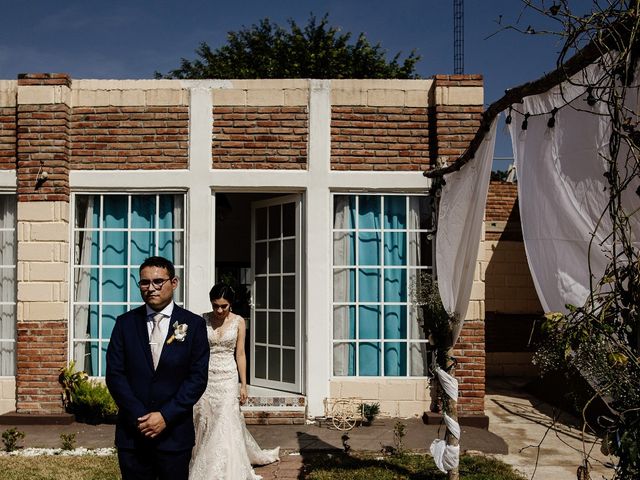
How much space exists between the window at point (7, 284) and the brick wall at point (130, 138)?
3.45 ft

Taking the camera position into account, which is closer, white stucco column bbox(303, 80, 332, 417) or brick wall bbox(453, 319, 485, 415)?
brick wall bbox(453, 319, 485, 415)

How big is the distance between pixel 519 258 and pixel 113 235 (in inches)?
299

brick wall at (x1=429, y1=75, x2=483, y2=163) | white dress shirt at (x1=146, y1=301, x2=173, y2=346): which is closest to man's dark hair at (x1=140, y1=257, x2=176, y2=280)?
white dress shirt at (x1=146, y1=301, x2=173, y2=346)

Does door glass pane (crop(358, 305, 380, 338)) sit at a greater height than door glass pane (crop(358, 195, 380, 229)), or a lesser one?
lesser

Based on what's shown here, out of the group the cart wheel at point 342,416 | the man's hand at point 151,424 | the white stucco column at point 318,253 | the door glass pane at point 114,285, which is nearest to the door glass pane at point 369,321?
the white stucco column at point 318,253

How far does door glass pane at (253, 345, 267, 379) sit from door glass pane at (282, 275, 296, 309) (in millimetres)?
729

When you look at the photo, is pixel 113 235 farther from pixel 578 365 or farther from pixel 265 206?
pixel 578 365

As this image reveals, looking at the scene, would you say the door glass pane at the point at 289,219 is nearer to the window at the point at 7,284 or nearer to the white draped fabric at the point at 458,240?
the white draped fabric at the point at 458,240

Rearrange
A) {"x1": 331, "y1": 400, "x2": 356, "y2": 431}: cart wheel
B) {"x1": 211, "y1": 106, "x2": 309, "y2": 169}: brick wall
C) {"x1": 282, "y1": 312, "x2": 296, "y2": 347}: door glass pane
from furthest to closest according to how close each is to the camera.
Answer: {"x1": 282, "y1": 312, "x2": 296, "y2": 347}: door glass pane → {"x1": 211, "y1": 106, "x2": 309, "y2": 169}: brick wall → {"x1": 331, "y1": 400, "x2": 356, "y2": 431}: cart wheel

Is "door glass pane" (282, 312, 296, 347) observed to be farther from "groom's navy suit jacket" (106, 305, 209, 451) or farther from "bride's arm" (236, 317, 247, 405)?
"groom's navy suit jacket" (106, 305, 209, 451)

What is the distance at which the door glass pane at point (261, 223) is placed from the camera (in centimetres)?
828

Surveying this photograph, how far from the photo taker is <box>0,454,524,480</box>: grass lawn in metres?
5.27

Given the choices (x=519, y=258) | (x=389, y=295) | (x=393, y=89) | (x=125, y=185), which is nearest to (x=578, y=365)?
(x=389, y=295)

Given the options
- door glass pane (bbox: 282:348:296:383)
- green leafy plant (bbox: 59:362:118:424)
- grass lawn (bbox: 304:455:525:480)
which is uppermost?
door glass pane (bbox: 282:348:296:383)
